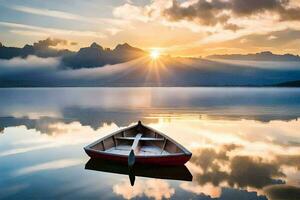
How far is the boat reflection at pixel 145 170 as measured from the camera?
17453mm

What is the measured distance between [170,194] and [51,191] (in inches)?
209

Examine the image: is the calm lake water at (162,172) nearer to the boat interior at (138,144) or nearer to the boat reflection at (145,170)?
the boat reflection at (145,170)

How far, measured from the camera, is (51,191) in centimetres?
1536

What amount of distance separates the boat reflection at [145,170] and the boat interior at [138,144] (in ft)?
3.12

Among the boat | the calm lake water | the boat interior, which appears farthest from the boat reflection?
the boat interior

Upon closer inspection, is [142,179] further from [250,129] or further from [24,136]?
[250,129]

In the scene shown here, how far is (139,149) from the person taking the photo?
69.9 ft

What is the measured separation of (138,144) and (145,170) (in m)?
3.78

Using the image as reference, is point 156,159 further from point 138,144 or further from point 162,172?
point 138,144

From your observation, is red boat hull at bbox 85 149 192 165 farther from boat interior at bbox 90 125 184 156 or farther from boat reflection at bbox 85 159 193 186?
boat interior at bbox 90 125 184 156

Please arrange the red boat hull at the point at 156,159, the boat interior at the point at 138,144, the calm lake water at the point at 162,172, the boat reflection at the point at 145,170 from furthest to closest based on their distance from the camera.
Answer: the boat interior at the point at 138,144 → the red boat hull at the point at 156,159 → the boat reflection at the point at 145,170 → the calm lake water at the point at 162,172

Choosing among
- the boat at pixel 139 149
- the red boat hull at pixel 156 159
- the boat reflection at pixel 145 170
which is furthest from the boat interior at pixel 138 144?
the red boat hull at pixel 156 159

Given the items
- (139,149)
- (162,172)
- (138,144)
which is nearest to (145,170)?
(162,172)

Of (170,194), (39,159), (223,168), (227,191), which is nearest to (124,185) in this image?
(170,194)
